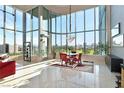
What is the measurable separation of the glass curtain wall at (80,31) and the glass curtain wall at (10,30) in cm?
235

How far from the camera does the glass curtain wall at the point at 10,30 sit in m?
9.60

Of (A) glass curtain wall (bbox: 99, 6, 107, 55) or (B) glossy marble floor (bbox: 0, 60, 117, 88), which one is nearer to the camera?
(B) glossy marble floor (bbox: 0, 60, 117, 88)

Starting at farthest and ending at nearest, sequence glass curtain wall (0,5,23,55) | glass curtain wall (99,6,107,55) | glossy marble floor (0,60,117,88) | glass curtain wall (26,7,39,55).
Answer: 1. glass curtain wall (26,7,39,55)
2. glass curtain wall (0,5,23,55)
3. glass curtain wall (99,6,107,55)
4. glossy marble floor (0,60,117,88)

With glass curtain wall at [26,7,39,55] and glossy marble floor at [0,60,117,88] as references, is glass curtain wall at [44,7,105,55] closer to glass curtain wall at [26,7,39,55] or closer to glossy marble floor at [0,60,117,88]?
glass curtain wall at [26,7,39,55]

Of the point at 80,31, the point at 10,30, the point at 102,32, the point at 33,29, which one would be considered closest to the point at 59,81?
the point at 102,32

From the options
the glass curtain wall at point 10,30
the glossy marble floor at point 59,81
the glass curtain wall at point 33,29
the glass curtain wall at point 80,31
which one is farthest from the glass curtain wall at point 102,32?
the glass curtain wall at point 10,30

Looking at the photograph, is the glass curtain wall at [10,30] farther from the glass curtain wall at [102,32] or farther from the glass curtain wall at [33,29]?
the glass curtain wall at [102,32]

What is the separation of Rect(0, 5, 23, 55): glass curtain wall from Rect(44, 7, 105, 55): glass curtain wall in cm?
235

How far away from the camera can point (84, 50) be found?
10938 mm

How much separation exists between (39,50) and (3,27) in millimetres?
3097

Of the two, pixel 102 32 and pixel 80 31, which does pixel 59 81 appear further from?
pixel 80 31

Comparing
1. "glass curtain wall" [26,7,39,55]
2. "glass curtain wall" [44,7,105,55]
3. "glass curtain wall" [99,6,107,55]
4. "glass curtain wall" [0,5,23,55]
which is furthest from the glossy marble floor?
"glass curtain wall" [26,7,39,55]

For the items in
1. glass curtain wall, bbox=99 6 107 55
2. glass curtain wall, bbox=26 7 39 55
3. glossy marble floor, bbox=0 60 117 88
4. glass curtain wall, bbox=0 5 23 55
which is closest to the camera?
glossy marble floor, bbox=0 60 117 88

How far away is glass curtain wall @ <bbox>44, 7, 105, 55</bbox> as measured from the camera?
10531 mm
